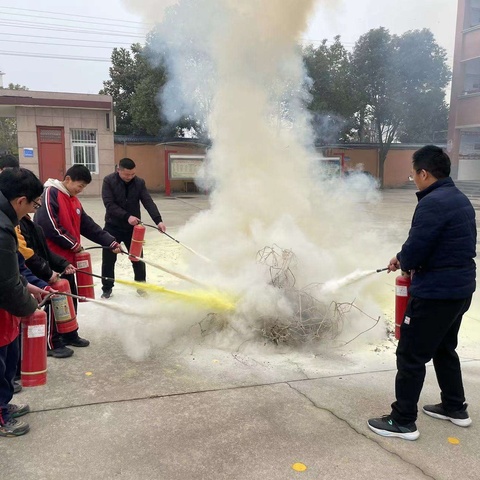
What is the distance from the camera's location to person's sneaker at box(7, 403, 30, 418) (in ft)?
9.14

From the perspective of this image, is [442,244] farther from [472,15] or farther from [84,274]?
[472,15]

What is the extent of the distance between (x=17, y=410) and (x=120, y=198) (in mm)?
3080

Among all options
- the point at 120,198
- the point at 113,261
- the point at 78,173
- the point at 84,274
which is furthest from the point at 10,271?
the point at 120,198

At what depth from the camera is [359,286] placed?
496 cm

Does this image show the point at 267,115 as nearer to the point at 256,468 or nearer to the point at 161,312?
the point at 161,312

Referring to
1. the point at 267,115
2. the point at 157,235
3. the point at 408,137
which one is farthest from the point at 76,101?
the point at 408,137

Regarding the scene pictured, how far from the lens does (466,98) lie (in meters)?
23.6

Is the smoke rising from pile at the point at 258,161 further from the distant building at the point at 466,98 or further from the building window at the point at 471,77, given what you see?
the building window at the point at 471,77

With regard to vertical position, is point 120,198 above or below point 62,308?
above

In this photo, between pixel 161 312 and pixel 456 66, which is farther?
pixel 456 66

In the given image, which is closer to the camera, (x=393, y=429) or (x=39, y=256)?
(x=393, y=429)

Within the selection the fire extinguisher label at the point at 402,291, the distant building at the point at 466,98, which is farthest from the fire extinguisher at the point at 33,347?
the distant building at the point at 466,98

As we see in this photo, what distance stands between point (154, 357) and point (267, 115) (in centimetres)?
385

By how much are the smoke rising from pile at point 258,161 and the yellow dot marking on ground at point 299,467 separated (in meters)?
2.49
